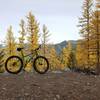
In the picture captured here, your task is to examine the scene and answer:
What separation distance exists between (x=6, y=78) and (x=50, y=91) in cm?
257

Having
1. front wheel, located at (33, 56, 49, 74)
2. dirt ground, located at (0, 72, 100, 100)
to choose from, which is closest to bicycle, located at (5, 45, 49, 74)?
front wheel, located at (33, 56, 49, 74)

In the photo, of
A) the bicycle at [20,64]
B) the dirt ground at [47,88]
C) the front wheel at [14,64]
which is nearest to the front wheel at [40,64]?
the bicycle at [20,64]

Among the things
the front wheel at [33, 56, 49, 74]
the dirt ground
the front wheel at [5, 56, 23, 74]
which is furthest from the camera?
the front wheel at [33, 56, 49, 74]

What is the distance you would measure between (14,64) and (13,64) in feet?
0.17

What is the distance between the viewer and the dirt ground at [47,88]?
48.4 ft

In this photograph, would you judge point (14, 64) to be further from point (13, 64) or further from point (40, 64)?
point (40, 64)

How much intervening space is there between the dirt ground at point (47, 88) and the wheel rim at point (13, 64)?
55.7 inches

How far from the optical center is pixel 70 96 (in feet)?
49.1

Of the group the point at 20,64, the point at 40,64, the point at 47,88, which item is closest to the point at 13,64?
the point at 20,64

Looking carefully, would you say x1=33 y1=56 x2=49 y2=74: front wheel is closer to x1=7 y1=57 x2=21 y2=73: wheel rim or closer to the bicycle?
the bicycle

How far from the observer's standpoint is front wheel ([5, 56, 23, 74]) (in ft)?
61.7

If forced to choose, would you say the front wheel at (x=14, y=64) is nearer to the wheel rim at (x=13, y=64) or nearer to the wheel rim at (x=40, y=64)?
the wheel rim at (x=13, y=64)

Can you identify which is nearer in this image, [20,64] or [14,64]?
[20,64]

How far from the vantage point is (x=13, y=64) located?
62.4 ft
